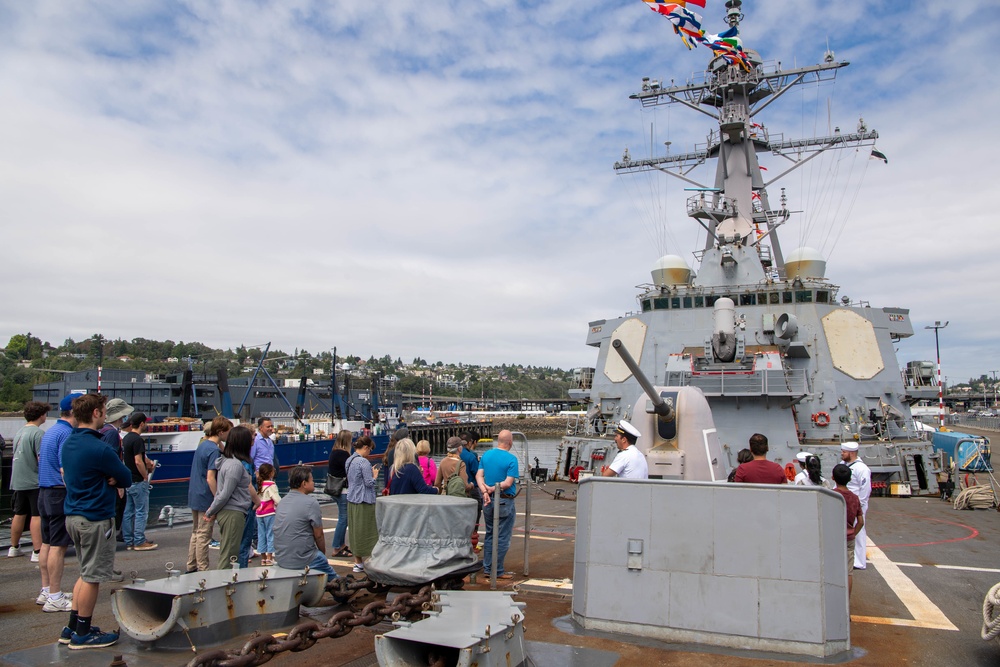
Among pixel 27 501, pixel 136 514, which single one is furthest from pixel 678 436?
pixel 27 501

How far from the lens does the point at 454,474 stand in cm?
727

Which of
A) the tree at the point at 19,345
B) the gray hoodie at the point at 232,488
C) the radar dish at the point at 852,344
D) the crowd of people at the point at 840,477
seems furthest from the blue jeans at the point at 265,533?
the tree at the point at 19,345

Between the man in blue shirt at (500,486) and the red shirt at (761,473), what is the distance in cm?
210

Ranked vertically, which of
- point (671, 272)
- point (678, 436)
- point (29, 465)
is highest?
point (671, 272)

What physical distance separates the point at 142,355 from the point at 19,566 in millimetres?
163870

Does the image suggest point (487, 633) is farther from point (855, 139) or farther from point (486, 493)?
point (855, 139)

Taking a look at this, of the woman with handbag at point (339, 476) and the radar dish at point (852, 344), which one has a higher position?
the radar dish at point (852, 344)

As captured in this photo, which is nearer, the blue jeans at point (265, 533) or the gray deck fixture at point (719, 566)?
the gray deck fixture at point (719, 566)

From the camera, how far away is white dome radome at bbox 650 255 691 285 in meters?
21.2

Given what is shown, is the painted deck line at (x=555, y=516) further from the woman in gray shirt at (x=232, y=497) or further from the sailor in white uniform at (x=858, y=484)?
the woman in gray shirt at (x=232, y=497)

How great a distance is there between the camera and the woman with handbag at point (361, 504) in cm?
646

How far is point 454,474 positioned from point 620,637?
2.79 meters

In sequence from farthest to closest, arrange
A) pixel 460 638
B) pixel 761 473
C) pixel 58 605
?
pixel 761 473 < pixel 58 605 < pixel 460 638

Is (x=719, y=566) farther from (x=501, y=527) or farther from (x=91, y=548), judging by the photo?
(x=91, y=548)
